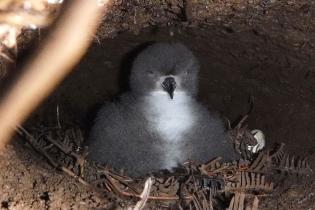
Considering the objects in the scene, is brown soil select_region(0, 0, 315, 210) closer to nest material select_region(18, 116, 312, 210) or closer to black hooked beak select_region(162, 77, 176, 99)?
nest material select_region(18, 116, 312, 210)

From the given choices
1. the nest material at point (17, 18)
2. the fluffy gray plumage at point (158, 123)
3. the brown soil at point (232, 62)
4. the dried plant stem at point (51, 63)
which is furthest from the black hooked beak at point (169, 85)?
the nest material at point (17, 18)

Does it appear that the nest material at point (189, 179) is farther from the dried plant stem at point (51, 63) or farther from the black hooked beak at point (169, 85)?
the black hooked beak at point (169, 85)

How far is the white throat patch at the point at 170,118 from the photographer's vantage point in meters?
4.84

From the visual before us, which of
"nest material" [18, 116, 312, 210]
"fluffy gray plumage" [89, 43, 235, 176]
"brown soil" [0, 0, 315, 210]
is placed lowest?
"nest material" [18, 116, 312, 210]

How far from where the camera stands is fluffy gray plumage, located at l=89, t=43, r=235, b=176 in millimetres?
4832

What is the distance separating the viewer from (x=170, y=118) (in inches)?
197

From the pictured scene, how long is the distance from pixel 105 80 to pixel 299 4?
249cm

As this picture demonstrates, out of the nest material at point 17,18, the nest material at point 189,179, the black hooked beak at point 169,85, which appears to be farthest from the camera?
the black hooked beak at point 169,85

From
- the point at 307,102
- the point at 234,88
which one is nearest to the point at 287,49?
the point at 307,102

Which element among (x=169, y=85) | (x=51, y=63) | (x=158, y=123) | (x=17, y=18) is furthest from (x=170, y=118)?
(x=17, y=18)

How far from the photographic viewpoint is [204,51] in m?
5.99

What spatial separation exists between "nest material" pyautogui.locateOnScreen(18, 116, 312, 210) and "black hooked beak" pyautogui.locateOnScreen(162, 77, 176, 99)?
69cm

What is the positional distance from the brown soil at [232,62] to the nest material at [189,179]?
221 millimetres

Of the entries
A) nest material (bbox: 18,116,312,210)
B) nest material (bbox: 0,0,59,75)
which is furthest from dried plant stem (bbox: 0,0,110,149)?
nest material (bbox: 18,116,312,210)
